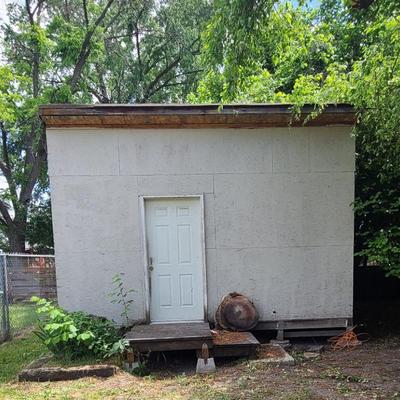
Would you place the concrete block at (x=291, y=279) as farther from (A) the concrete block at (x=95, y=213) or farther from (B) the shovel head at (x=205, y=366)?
(A) the concrete block at (x=95, y=213)

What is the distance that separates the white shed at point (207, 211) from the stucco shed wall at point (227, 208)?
16 mm

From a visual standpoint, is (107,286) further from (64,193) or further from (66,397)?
(66,397)

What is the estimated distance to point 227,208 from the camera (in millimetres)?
5656

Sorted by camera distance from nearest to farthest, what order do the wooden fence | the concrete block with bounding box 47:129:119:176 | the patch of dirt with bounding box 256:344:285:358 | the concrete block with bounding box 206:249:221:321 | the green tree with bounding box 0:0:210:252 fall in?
the patch of dirt with bounding box 256:344:285:358
the concrete block with bounding box 47:129:119:176
the concrete block with bounding box 206:249:221:321
the wooden fence
the green tree with bounding box 0:0:210:252

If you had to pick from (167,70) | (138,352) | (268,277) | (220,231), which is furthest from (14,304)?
(167,70)

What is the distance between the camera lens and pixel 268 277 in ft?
18.7

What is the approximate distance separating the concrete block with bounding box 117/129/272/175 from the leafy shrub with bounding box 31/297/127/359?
218 centimetres

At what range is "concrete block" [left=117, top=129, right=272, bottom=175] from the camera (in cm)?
553

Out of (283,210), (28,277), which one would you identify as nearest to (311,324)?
(283,210)

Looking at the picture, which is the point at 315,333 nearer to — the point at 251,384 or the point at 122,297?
the point at 251,384

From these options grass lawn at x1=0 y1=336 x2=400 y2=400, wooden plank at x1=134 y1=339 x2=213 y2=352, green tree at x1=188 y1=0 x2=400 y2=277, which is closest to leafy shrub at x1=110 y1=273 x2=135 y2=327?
wooden plank at x1=134 y1=339 x2=213 y2=352

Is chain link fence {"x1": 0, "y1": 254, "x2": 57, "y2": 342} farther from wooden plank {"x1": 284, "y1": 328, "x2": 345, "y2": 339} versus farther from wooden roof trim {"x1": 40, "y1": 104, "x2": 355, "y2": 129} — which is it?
wooden plank {"x1": 284, "y1": 328, "x2": 345, "y2": 339}

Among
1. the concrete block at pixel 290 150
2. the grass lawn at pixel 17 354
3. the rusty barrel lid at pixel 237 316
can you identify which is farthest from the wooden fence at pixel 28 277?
the concrete block at pixel 290 150

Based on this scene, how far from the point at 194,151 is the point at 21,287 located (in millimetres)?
4806
